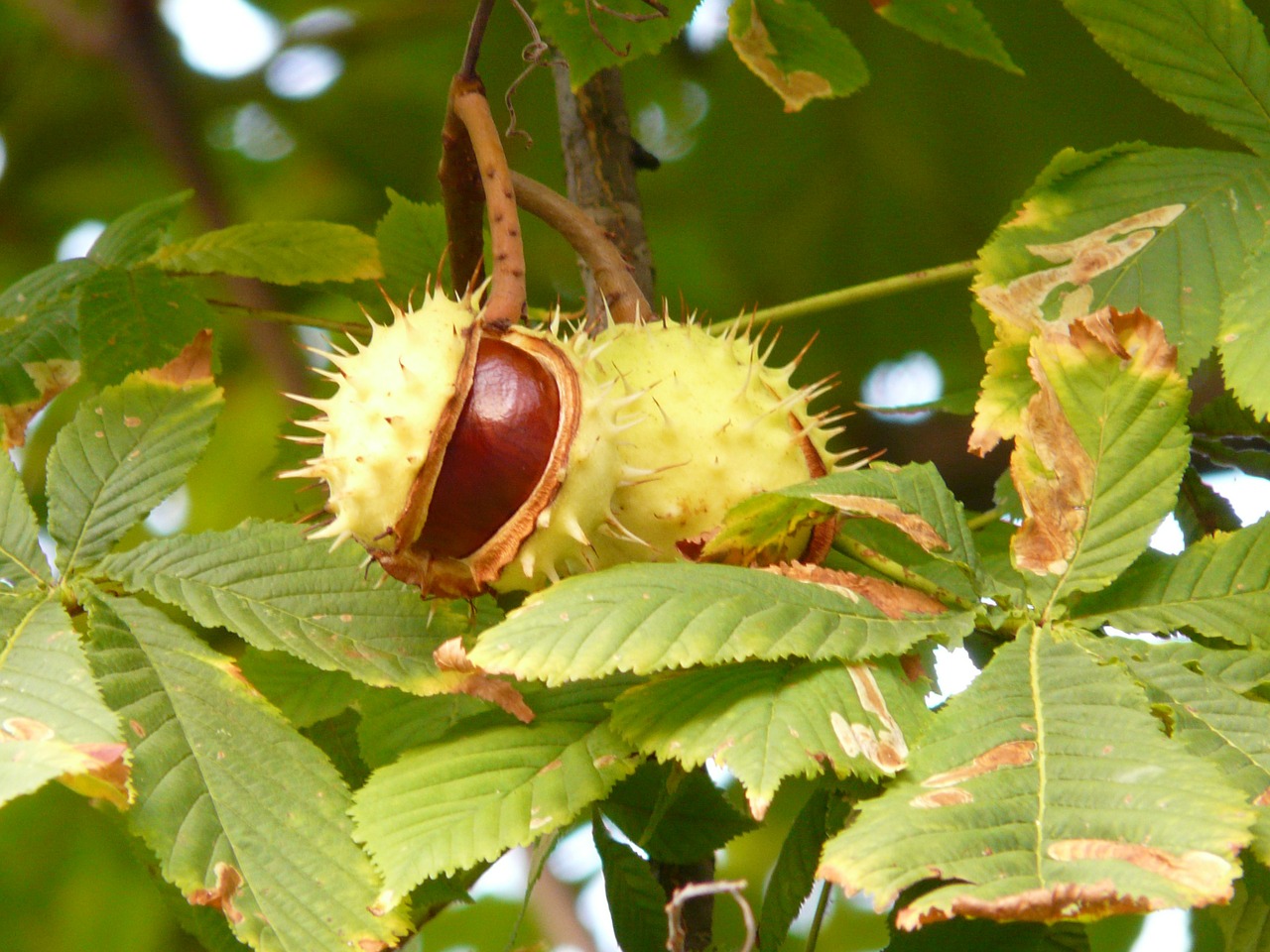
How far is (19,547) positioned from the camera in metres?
0.99

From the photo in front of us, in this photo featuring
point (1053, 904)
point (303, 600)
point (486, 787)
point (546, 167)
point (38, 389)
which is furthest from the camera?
point (546, 167)

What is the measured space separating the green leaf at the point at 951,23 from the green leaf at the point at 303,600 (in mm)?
829

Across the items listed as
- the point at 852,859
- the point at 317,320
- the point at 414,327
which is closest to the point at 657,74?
the point at 317,320

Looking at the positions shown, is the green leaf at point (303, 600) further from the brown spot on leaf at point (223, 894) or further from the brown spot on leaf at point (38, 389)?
the brown spot on leaf at point (38, 389)

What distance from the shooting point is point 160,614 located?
973mm

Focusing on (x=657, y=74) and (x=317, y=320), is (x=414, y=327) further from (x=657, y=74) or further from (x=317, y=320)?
(x=657, y=74)

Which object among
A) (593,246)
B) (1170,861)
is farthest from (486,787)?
(593,246)

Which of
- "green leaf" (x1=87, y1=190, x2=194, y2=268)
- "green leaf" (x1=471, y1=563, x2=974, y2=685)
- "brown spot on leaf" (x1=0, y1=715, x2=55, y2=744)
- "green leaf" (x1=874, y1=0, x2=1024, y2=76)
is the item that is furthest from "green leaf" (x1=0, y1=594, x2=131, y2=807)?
"green leaf" (x1=874, y1=0, x2=1024, y2=76)

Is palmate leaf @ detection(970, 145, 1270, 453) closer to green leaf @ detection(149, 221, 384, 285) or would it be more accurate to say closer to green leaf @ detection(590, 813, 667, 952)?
green leaf @ detection(590, 813, 667, 952)

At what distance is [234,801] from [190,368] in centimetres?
43

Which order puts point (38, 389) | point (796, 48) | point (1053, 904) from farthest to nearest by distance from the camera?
1. point (796, 48)
2. point (38, 389)
3. point (1053, 904)

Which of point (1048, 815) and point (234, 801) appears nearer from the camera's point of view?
point (1048, 815)

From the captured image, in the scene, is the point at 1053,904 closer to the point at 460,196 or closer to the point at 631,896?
the point at 631,896

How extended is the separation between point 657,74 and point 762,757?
1774mm
